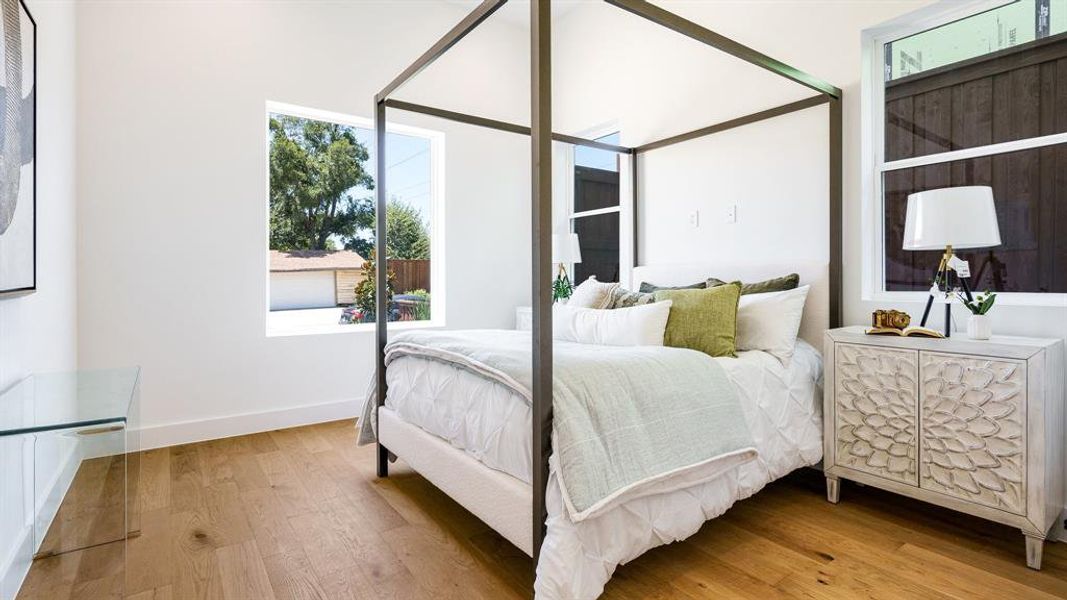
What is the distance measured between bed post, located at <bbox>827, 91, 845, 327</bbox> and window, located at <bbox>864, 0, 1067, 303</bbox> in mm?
136

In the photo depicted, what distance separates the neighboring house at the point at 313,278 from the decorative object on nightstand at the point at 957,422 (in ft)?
10.3

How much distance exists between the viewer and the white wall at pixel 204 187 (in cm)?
298

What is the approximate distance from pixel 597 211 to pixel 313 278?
222 centimetres

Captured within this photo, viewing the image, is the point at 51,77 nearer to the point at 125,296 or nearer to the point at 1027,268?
the point at 125,296

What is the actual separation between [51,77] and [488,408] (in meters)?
2.48

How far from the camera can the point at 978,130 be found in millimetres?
2375

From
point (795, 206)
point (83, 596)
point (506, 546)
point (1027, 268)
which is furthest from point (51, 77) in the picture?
point (1027, 268)

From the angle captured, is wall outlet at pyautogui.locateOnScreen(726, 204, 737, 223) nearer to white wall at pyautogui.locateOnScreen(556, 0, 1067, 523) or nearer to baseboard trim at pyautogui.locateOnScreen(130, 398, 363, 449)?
white wall at pyautogui.locateOnScreen(556, 0, 1067, 523)

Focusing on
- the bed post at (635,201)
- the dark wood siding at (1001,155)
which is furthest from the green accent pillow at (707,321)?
the bed post at (635,201)

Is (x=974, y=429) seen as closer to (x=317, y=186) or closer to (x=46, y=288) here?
(x=46, y=288)

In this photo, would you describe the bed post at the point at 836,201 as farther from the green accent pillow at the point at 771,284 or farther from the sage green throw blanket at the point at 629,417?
the sage green throw blanket at the point at 629,417

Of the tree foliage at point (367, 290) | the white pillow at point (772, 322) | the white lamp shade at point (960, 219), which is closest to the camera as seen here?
the white lamp shade at point (960, 219)

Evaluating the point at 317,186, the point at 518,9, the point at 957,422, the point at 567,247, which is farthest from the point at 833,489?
the point at 518,9

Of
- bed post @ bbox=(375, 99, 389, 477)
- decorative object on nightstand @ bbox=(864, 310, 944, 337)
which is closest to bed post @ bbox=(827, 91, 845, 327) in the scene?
decorative object on nightstand @ bbox=(864, 310, 944, 337)
